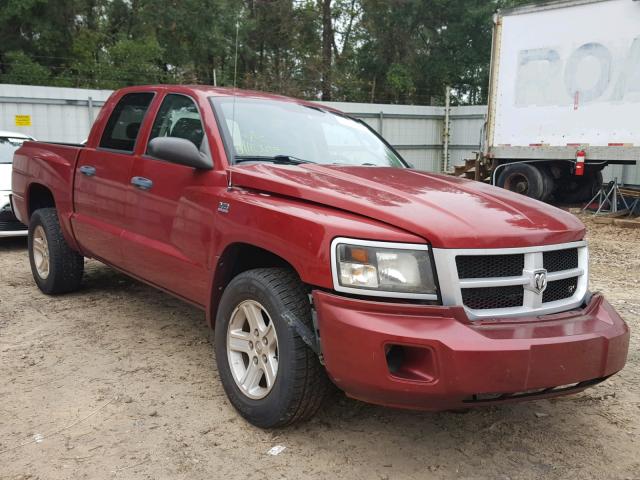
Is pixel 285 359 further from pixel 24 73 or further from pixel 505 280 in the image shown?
pixel 24 73

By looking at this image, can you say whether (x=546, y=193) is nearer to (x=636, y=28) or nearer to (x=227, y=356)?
(x=636, y=28)

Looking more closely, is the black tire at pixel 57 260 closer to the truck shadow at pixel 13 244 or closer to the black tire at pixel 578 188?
the truck shadow at pixel 13 244

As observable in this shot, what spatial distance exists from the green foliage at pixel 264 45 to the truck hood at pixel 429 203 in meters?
17.7

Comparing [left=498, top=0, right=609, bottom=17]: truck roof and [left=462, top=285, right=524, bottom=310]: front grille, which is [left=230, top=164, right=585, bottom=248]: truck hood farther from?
[left=498, top=0, right=609, bottom=17]: truck roof

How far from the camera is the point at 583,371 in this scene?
2.64m

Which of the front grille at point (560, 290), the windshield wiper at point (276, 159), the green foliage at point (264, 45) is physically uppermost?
the green foliage at point (264, 45)

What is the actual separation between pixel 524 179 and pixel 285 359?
37.2ft

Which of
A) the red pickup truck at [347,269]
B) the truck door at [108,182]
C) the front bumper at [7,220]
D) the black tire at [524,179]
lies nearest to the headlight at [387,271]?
the red pickup truck at [347,269]

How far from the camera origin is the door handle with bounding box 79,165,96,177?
15.3 ft

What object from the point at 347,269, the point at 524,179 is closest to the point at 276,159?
the point at 347,269

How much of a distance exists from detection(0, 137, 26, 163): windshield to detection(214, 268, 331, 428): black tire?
679 centimetres

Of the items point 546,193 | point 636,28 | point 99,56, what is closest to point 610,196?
point 546,193

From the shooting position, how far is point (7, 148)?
8766mm

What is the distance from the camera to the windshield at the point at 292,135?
12.1 feet
